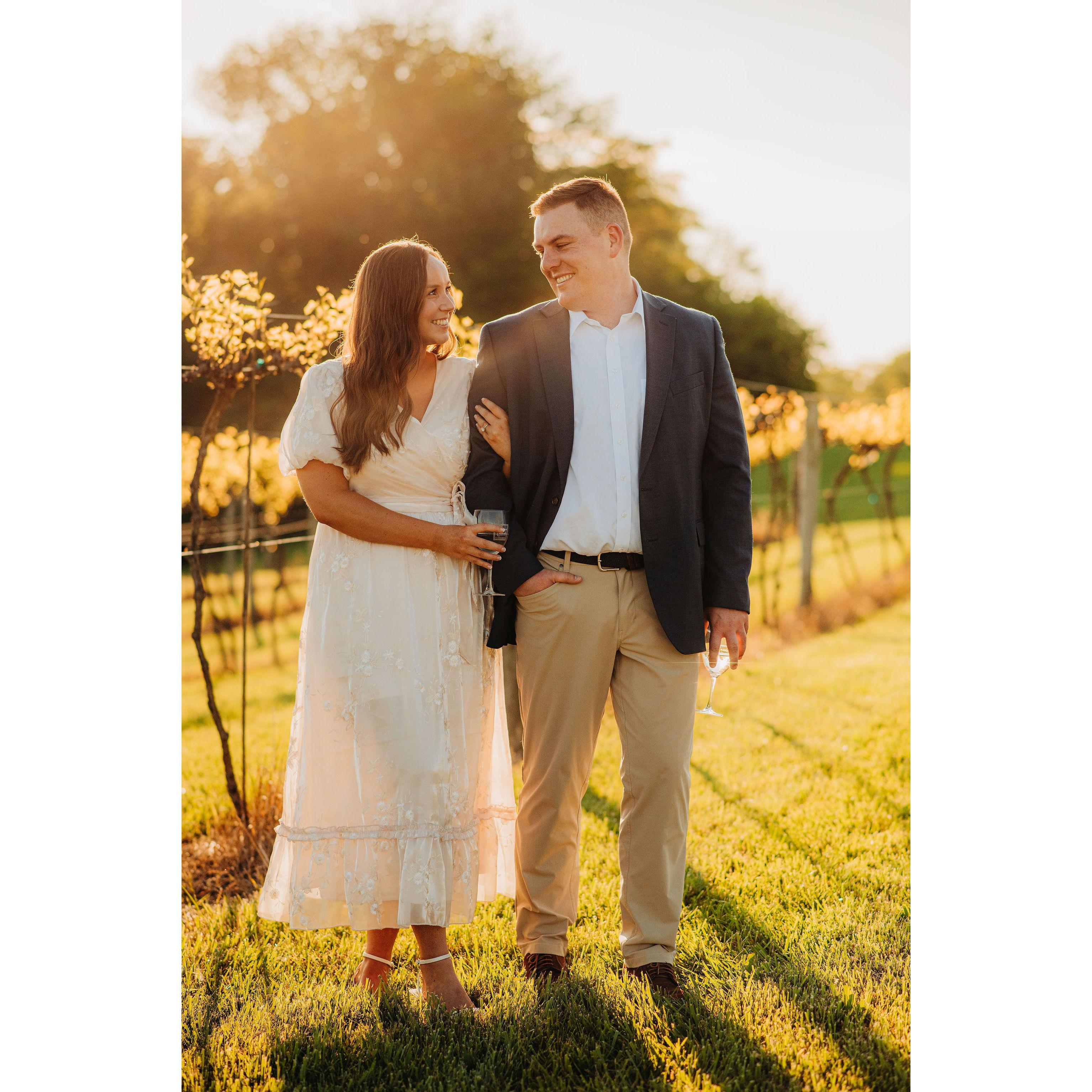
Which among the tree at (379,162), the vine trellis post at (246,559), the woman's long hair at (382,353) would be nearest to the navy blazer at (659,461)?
the woman's long hair at (382,353)

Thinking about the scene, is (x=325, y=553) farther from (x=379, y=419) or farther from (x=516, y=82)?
(x=516, y=82)

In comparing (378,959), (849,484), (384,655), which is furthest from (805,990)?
(849,484)

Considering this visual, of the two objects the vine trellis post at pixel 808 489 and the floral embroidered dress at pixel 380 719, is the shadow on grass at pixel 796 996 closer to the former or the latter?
the floral embroidered dress at pixel 380 719

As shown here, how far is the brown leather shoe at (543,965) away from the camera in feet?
9.12

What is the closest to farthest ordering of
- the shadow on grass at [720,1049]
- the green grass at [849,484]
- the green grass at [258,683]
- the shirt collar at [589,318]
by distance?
the shadow on grass at [720,1049], the shirt collar at [589,318], the green grass at [258,683], the green grass at [849,484]

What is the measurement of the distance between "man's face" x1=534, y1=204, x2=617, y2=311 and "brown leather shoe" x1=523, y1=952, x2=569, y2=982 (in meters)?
1.92

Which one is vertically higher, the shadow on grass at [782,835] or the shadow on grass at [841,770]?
the shadow on grass at [841,770]

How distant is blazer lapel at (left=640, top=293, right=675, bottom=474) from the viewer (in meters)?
2.74

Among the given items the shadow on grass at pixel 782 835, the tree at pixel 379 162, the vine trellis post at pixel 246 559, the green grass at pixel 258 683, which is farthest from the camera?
the tree at pixel 379 162

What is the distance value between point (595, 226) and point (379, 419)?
865 millimetres

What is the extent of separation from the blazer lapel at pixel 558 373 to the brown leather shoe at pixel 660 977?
1.41m

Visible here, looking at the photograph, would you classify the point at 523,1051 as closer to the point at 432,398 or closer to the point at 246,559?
the point at 432,398
